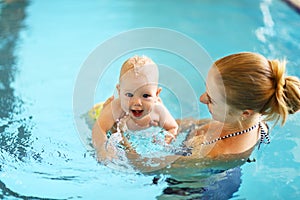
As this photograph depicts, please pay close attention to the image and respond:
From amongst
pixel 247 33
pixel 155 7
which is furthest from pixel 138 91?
pixel 155 7

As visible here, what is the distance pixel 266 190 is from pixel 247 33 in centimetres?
163

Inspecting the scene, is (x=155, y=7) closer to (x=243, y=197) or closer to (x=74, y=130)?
(x=74, y=130)

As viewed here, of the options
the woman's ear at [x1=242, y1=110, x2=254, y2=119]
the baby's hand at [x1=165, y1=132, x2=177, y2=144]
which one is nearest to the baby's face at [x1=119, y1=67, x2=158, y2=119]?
the baby's hand at [x1=165, y1=132, x2=177, y2=144]

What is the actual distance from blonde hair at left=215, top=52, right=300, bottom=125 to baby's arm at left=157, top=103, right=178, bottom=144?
0.40 metres

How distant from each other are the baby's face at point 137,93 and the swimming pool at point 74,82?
25 cm

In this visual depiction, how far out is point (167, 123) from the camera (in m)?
2.03

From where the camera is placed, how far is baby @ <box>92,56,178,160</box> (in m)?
1.88

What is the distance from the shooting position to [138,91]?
1.88 metres

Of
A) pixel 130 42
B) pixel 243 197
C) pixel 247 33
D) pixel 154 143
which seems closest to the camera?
pixel 243 197

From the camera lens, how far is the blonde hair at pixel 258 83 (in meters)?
1.61

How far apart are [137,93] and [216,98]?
0.33 metres

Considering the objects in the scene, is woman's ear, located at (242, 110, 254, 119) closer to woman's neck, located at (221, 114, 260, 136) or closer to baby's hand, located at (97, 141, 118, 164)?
woman's neck, located at (221, 114, 260, 136)

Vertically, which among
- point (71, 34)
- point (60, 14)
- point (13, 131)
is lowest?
point (13, 131)

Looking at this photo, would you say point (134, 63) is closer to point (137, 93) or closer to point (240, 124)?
point (137, 93)
